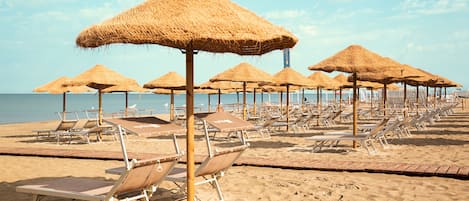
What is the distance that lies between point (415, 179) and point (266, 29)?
10.4ft

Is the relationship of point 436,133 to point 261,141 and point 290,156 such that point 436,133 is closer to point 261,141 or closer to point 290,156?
point 261,141

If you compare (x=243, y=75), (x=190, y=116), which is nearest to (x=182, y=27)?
(x=190, y=116)

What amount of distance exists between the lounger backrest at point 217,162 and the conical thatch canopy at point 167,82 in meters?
11.2

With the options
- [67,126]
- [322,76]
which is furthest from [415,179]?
[322,76]

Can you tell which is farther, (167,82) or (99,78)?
(167,82)

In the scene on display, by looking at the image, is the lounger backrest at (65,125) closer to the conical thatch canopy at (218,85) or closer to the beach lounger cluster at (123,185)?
the conical thatch canopy at (218,85)

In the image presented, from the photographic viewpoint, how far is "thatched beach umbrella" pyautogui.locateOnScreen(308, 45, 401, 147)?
29.8 ft

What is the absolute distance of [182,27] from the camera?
3.87 m

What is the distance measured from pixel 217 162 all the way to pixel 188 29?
139cm

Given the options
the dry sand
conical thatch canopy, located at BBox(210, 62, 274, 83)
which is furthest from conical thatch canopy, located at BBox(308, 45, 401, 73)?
conical thatch canopy, located at BBox(210, 62, 274, 83)

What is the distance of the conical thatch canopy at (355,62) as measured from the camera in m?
9.07

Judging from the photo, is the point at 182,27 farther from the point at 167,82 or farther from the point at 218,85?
the point at 218,85

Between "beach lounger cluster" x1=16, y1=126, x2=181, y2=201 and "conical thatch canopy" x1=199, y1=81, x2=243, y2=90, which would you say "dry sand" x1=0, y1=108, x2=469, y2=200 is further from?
"conical thatch canopy" x1=199, y1=81, x2=243, y2=90

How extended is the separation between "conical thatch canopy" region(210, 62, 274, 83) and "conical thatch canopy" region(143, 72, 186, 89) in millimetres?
1909
